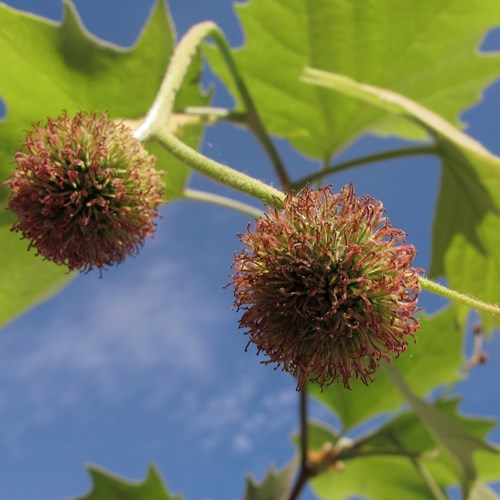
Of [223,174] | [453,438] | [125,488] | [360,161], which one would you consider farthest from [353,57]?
[125,488]

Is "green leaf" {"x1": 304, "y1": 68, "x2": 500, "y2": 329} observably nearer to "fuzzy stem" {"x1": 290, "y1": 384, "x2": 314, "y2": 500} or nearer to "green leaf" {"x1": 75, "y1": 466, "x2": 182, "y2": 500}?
"fuzzy stem" {"x1": 290, "y1": 384, "x2": 314, "y2": 500}

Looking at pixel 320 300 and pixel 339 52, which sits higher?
pixel 339 52

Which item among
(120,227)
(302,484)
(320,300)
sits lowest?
(320,300)

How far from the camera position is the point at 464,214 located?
3162 mm

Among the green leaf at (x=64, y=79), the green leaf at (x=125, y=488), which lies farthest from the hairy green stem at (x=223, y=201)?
the green leaf at (x=125, y=488)

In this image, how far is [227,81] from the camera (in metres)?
3.79

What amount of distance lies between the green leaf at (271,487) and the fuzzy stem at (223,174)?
211cm

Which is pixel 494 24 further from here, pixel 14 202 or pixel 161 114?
pixel 14 202

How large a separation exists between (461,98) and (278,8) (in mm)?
1083

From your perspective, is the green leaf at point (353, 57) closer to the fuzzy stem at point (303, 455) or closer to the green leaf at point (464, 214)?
the green leaf at point (464, 214)

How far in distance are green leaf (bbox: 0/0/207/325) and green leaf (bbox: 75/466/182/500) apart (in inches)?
41.3

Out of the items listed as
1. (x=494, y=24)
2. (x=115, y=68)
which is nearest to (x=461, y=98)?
(x=494, y=24)

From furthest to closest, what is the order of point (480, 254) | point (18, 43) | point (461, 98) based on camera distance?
point (461, 98) < point (480, 254) < point (18, 43)

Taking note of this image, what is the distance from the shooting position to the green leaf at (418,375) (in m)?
4.04
